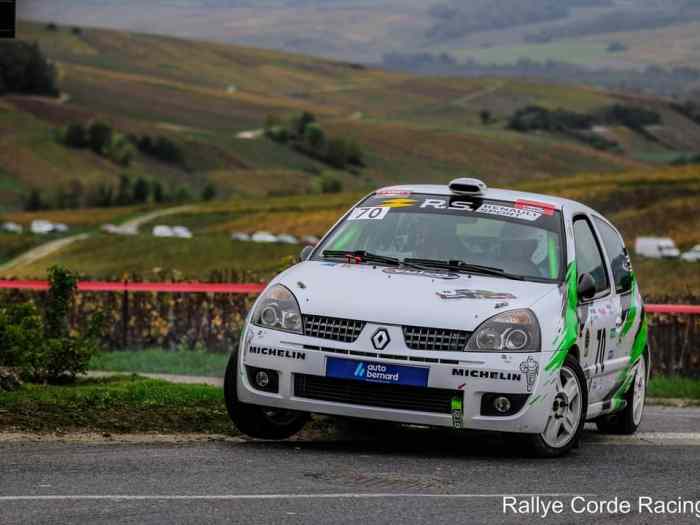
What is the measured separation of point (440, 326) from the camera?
9.41 meters

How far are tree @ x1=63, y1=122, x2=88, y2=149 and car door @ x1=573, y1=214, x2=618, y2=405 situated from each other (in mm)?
142130

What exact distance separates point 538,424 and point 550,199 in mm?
2118

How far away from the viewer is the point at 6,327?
1191 cm

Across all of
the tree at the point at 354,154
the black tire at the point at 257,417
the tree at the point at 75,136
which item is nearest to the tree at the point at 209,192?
the tree at the point at 75,136

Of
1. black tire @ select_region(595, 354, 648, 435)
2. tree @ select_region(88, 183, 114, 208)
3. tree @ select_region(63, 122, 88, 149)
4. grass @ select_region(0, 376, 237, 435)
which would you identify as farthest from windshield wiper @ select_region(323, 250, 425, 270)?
tree @ select_region(63, 122, 88, 149)

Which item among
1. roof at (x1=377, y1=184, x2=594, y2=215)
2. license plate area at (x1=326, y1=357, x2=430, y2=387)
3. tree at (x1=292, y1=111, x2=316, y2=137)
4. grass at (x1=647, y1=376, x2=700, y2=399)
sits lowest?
tree at (x1=292, y1=111, x2=316, y2=137)

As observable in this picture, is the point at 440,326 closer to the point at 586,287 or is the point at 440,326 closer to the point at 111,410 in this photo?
the point at 586,287

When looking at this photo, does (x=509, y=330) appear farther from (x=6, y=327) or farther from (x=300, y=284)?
(x=6, y=327)

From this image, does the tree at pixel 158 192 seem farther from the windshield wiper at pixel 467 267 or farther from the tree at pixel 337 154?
the windshield wiper at pixel 467 267

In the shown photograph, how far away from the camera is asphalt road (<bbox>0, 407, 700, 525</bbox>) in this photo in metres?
7.52

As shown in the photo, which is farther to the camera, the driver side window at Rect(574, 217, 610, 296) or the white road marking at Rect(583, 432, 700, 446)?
the white road marking at Rect(583, 432, 700, 446)

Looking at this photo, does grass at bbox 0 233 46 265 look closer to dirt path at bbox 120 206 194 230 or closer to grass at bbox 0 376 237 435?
dirt path at bbox 120 206 194 230

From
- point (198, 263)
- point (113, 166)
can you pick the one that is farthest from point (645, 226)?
point (113, 166)

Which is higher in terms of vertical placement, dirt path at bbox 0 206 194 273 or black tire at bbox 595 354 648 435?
black tire at bbox 595 354 648 435
